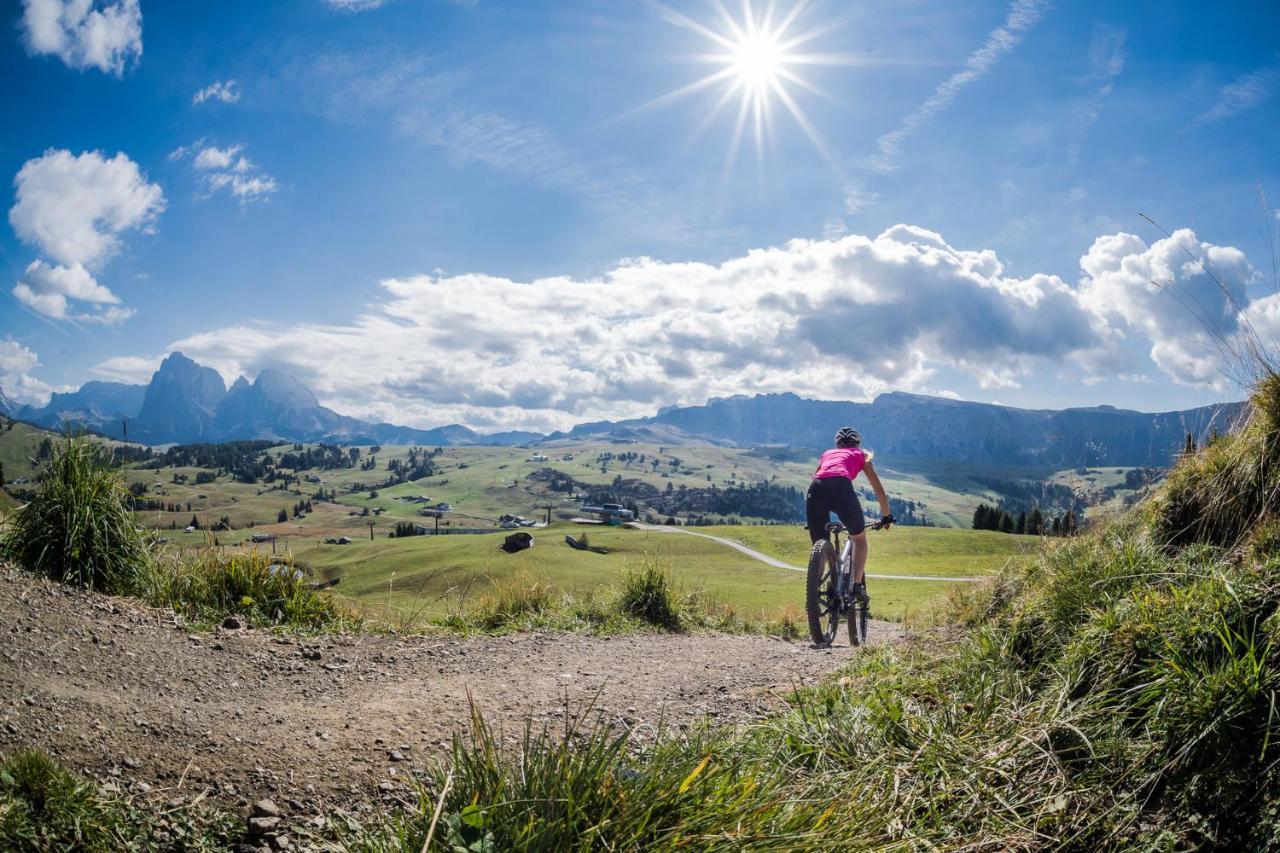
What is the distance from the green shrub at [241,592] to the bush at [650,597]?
4.51 meters

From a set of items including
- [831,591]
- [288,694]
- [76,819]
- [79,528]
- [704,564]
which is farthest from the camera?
[704,564]

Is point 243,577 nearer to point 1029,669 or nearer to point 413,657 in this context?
point 413,657

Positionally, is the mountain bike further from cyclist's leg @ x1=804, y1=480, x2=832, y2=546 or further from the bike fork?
cyclist's leg @ x1=804, y1=480, x2=832, y2=546

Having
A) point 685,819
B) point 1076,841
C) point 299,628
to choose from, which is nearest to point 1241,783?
point 1076,841

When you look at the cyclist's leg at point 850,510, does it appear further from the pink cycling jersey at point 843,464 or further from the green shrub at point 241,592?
the green shrub at point 241,592

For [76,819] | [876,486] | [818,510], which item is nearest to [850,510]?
[818,510]

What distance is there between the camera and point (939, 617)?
9.36 meters

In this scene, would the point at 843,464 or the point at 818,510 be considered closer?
the point at 843,464

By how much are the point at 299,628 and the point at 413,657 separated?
163 centimetres

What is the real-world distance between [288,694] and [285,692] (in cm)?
7

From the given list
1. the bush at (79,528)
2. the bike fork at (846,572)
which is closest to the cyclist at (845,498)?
the bike fork at (846,572)

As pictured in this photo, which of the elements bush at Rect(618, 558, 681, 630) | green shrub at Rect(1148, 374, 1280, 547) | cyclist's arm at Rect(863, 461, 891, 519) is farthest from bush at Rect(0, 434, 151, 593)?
green shrub at Rect(1148, 374, 1280, 547)

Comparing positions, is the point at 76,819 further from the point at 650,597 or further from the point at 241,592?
the point at 650,597

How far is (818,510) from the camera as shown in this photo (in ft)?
33.1
